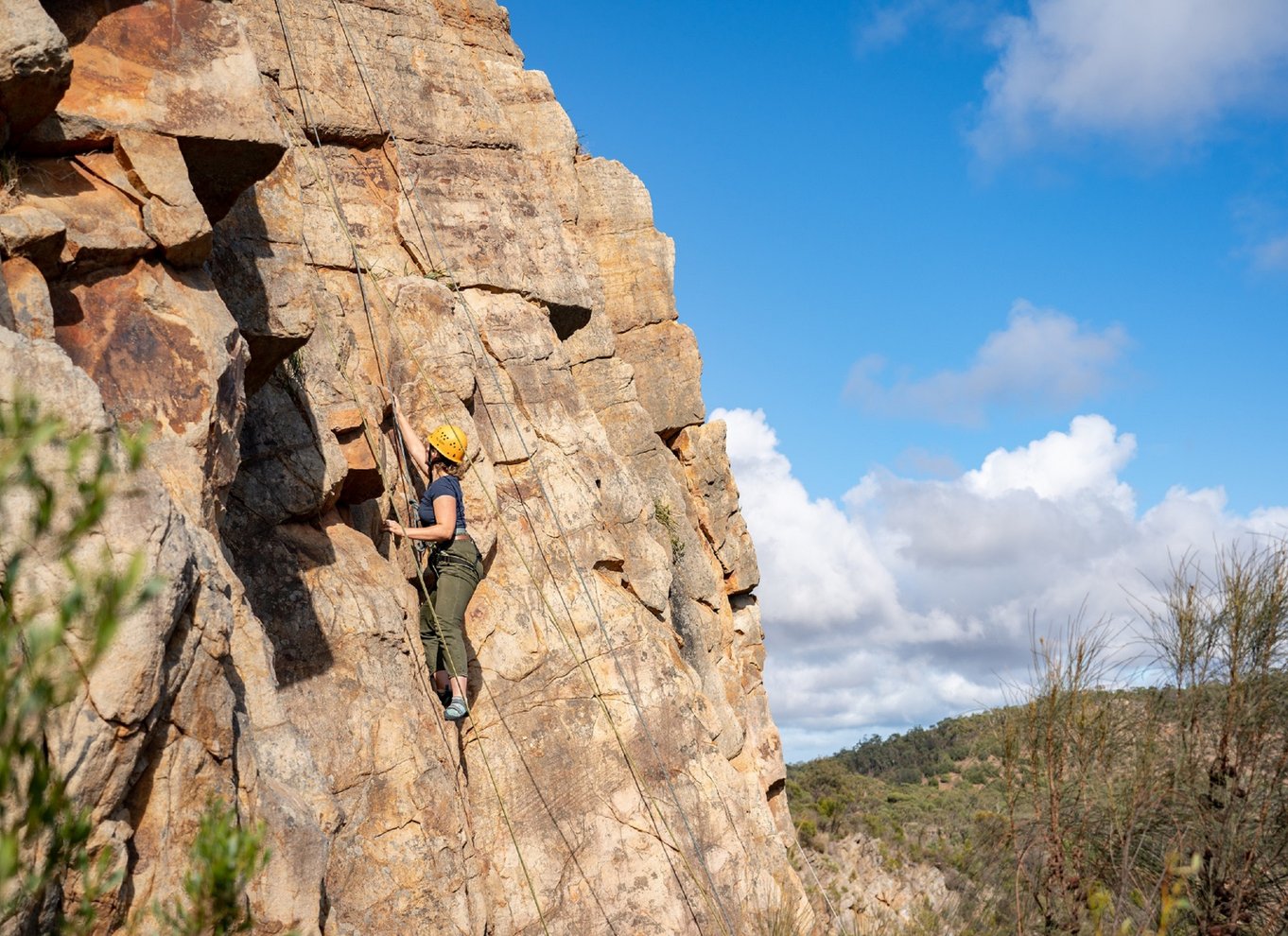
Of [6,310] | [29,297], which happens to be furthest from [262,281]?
[6,310]

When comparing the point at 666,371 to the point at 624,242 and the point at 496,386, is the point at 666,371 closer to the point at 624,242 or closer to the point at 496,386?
the point at 624,242

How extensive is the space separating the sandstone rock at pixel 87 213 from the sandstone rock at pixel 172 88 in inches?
7.0

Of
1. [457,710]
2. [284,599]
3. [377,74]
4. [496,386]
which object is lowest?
[457,710]

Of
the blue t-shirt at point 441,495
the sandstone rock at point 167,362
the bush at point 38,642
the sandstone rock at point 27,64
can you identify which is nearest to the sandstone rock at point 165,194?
the sandstone rock at point 167,362

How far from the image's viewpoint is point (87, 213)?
22.8 feet

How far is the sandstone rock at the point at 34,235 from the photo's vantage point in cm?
618

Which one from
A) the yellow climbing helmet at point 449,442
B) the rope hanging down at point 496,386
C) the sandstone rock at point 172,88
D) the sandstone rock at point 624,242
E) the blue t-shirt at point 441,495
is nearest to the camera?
the sandstone rock at point 172,88

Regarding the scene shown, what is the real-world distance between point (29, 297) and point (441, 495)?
155 inches

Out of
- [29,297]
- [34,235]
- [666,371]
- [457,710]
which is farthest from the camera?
[666,371]

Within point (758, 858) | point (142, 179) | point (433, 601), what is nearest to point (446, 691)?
point (433, 601)

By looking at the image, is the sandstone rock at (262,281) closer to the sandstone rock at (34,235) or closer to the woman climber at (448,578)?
the woman climber at (448,578)

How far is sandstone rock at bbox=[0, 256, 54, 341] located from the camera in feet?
20.0

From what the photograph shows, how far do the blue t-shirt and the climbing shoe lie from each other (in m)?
1.44

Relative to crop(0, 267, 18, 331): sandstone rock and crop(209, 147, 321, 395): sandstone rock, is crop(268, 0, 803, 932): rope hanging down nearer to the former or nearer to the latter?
crop(209, 147, 321, 395): sandstone rock
